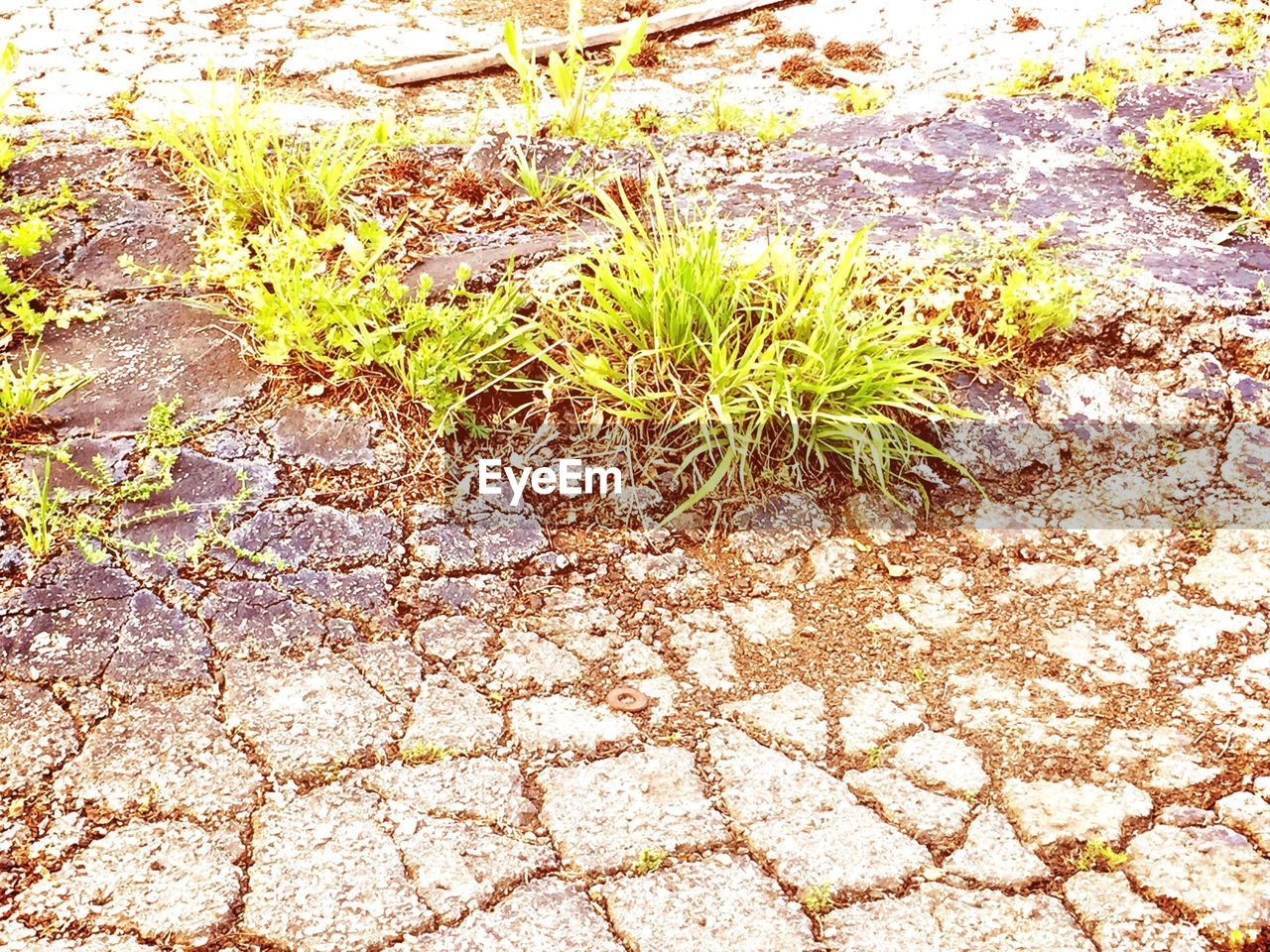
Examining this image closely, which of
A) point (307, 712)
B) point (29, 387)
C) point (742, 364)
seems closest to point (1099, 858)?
point (742, 364)

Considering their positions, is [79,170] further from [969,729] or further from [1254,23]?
[1254,23]

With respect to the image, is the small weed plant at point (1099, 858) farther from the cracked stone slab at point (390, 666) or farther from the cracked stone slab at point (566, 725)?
the cracked stone slab at point (390, 666)

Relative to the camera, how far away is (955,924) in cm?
148

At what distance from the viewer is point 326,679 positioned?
1.81 meters

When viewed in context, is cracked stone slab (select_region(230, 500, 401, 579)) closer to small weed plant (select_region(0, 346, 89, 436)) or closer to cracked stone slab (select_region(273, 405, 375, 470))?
cracked stone slab (select_region(273, 405, 375, 470))

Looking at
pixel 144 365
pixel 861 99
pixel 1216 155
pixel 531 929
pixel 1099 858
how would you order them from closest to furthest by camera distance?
1. pixel 531 929
2. pixel 1099 858
3. pixel 144 365
4. pixel 1216 155
5. pixel 861 99

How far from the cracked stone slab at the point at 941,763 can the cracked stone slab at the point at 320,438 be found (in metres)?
1.28

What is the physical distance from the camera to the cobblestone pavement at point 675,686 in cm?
150

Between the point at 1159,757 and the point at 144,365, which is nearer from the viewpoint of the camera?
the point at 1159,757

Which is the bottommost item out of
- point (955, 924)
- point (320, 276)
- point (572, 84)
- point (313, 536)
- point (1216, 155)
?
point (955, 924)

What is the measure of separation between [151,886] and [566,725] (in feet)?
2.28

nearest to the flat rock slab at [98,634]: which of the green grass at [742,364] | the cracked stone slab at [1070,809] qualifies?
the green grass at [742,364]

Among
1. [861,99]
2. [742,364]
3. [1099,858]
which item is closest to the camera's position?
[1099,858]

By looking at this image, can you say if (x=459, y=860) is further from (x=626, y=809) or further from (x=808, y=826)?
(x=808, y=826)
